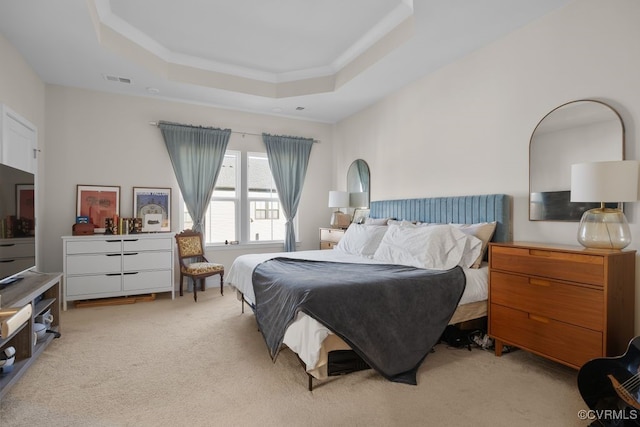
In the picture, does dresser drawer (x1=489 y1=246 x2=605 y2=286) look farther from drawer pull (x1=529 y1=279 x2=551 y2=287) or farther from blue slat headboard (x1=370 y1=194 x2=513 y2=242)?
blue slat headboard (x1=370 y1=194 x2=513 y2=242)

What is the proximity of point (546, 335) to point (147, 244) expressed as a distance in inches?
172

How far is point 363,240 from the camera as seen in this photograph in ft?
12.3

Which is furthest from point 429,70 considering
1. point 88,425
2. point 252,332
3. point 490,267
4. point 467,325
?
point 88,425

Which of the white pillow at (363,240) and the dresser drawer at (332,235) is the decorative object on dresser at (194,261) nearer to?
the dresser drawer at (332,235)

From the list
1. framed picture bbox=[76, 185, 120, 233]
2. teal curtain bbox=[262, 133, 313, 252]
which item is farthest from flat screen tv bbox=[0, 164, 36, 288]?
teal curtain bbox=[262, 133, 313, 252]

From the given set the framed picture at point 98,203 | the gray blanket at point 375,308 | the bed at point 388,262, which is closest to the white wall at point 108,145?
the framed picture at point 98,203

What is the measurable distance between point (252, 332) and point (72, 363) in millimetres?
1423

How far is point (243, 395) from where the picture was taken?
210cm

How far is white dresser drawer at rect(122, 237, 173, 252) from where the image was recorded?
4.18 m

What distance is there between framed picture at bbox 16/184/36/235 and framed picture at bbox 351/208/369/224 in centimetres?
382

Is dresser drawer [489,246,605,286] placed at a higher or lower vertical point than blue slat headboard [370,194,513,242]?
lower

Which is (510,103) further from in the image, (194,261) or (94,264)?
(94,264)


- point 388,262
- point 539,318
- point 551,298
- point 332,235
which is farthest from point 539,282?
point 332,235

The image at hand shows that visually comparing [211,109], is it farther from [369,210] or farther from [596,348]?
[596,348]
